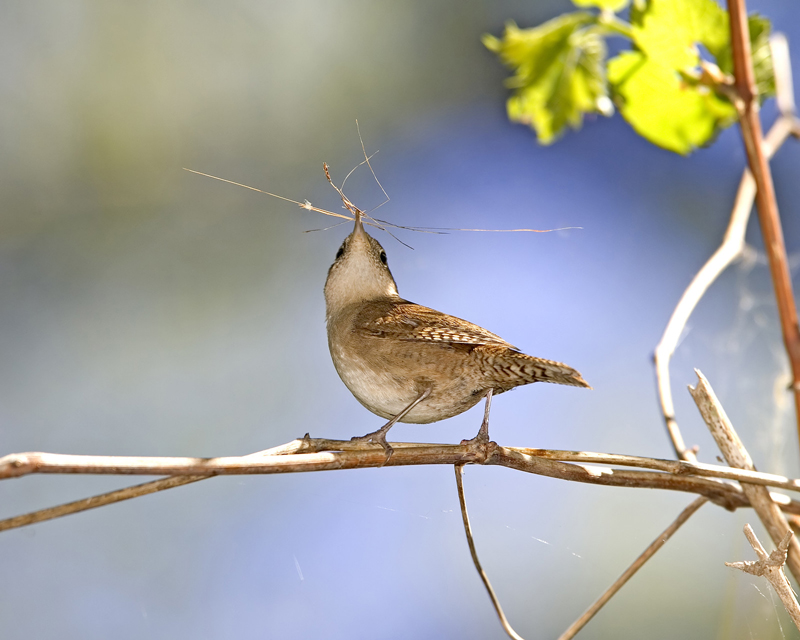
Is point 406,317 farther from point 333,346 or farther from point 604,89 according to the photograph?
point 604,89

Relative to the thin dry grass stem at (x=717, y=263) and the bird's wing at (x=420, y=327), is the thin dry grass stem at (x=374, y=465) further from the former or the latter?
the bird's wing at (x=420, y=327)

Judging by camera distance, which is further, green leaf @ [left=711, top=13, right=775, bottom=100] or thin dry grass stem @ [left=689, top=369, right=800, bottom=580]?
green leaf @ [left=711, top=13, right=775, bottom=100]

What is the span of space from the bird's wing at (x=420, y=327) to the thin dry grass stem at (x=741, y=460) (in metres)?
0.45

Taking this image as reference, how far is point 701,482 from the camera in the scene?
1.34 metres

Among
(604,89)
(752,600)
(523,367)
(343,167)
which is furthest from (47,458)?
(343,167)

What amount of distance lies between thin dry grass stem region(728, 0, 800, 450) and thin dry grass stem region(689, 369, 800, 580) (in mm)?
69

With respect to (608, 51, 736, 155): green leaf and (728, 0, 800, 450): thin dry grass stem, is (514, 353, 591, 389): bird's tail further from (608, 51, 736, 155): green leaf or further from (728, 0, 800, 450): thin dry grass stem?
(608, 51, 736, 155): green leaf

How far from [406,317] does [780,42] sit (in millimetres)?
1346

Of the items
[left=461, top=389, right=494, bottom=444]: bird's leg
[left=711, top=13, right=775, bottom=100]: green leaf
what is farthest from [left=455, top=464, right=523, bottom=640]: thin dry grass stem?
[left=711, top=13, right=775, bottom=100]: green leaf

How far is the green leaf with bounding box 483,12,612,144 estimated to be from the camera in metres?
1.93

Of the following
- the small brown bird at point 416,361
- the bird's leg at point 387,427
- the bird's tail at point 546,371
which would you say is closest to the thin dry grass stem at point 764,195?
the bird's tail at point 546,371

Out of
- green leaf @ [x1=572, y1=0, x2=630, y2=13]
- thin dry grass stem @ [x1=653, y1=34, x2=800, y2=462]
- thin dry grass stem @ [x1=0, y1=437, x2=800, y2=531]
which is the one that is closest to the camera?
thin dry grass stem @ [x1=0, y1=437, x2=800, y2=531]

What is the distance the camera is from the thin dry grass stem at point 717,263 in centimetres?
168

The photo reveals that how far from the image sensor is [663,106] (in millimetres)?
1928
